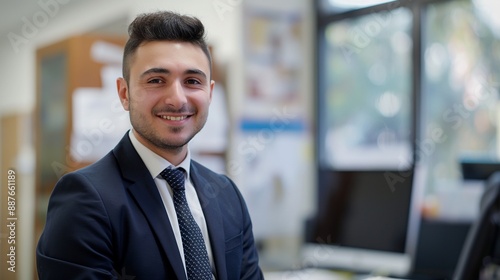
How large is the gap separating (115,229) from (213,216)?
263 millimetres

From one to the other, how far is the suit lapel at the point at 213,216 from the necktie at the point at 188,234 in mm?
27

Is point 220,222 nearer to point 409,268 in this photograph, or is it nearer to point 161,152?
point 161,152

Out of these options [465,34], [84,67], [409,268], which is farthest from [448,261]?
[84,67]

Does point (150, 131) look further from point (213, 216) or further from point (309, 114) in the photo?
point (309, 114)

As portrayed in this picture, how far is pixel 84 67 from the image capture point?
2047 mm

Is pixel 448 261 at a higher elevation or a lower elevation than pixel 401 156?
lower

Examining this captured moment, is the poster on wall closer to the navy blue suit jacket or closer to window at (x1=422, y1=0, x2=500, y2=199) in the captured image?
window at (x1=422, y1=0, x2=500, y2=199)

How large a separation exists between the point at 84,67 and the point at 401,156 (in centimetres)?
233

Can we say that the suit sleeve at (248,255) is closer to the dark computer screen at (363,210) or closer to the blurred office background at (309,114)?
the blurred office background at (309,114)

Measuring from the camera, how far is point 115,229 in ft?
3.57

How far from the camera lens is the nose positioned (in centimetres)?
115
